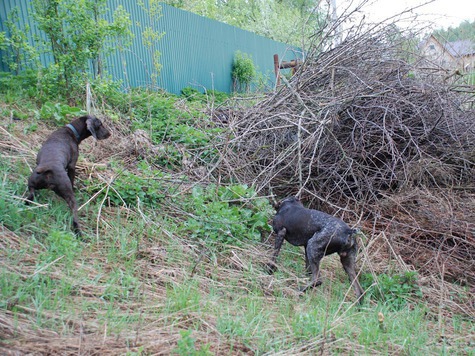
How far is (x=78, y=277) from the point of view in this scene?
11.9 ft

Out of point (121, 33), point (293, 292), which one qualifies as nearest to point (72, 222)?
point (293, 292)

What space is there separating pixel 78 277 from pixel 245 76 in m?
14.6

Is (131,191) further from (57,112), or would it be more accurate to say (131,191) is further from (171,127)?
(171,127)

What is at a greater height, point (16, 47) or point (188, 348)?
point (16, 47)

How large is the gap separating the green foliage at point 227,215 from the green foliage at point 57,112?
240cm

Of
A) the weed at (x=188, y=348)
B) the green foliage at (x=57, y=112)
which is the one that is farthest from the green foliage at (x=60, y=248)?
the green foliage at (x=57, y=112)

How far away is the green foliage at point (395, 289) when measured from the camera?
439 centimetres

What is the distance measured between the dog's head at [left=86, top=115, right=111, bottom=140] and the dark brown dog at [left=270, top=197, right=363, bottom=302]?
2.63 m

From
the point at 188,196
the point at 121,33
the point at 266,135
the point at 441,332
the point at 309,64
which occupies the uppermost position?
the point at 121,33

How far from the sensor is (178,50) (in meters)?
13.9

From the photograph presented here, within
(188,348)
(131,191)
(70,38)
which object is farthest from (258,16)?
(188,348)

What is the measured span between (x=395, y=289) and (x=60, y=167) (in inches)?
142

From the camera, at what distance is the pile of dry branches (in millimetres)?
6262

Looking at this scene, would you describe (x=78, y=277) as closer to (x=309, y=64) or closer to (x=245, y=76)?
(x=309, y=64)
